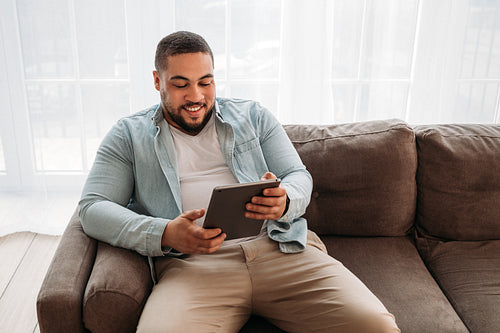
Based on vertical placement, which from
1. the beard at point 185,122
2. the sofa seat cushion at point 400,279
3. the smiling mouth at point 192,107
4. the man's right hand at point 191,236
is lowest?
the sofa seat cushion at point 400,279

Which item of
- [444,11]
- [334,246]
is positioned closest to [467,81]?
[444,11]

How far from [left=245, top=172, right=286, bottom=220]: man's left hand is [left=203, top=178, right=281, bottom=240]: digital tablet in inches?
0.6

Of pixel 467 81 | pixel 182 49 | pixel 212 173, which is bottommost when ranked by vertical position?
pixel 212 173

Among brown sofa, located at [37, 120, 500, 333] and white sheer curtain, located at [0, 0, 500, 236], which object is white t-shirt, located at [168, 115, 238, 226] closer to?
brown sofa, located at [37, 120, 500, 333]

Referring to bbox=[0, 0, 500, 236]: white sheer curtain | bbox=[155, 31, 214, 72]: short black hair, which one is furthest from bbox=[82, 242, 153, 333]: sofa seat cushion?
bbox=[0, 0, 500, 236]: white sheer curtain

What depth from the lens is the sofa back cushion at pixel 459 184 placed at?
1628mm

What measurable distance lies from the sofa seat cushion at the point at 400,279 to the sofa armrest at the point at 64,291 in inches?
35.1

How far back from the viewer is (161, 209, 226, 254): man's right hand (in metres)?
1.21

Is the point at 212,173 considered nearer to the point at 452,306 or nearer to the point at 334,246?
the point at 334,246

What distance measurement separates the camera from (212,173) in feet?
4.95

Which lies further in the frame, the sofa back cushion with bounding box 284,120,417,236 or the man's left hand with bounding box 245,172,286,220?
the sofa back cushion with bounding box 284,120,417,236

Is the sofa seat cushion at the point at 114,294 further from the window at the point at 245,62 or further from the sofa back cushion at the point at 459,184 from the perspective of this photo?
the window at the point at 245,62

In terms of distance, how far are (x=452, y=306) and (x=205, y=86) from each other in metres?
1.10

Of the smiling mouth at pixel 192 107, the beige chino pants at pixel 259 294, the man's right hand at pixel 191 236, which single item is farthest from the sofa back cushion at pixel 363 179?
the man's right hand at pixel 191 236
